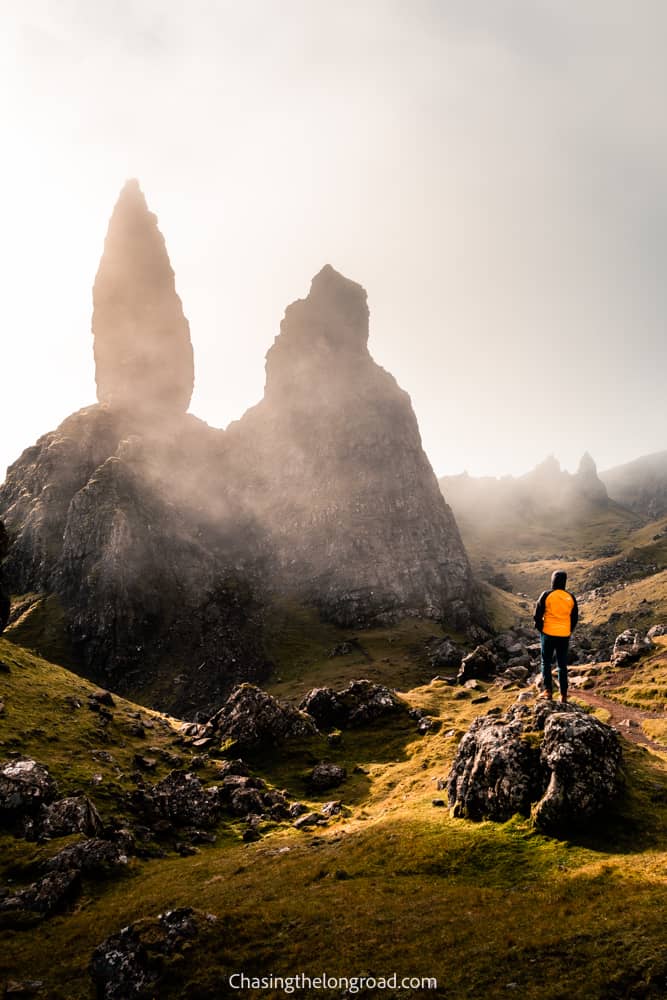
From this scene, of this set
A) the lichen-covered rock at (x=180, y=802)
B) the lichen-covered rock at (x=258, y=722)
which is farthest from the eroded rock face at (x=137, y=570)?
the lichen-covered rock at (x=180, y=802)

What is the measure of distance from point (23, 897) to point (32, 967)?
7.50m

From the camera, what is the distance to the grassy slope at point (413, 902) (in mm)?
15961

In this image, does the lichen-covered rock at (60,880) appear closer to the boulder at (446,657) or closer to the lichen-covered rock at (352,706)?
the lichen-covered rock at (352,706)

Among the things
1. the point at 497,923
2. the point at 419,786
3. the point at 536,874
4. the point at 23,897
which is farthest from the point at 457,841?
the point at 23,897

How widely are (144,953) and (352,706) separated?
56541 mm

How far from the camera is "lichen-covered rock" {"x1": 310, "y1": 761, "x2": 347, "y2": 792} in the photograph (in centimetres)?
5219

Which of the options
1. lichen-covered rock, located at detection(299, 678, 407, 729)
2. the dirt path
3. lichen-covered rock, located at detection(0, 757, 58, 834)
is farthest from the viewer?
lichen-covered rock, located at detection(299, 678, 407, 729)

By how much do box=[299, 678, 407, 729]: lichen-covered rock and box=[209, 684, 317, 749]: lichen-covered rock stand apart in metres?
4.90

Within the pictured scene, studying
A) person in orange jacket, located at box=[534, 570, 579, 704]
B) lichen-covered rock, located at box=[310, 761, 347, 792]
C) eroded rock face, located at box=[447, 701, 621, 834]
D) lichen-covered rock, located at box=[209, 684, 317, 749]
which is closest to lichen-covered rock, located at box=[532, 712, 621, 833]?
eroded rock face, located at box=[447, 701, 621, 834]

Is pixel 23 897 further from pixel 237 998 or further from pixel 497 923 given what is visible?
pixel 497 923

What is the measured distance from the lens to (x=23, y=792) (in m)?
37.7

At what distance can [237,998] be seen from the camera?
682 inches

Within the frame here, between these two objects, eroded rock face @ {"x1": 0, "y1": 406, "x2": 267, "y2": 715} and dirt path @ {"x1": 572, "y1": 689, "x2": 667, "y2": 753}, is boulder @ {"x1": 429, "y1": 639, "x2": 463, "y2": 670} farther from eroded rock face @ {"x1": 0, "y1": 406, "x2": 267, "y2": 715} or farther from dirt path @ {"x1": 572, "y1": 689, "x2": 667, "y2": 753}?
dirt path @ {"x1": 572, "y1": 689, "x2": 667, "y2": 753}

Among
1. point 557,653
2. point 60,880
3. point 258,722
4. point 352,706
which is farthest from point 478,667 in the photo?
point 60,880
